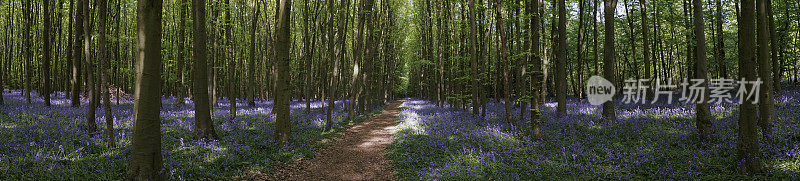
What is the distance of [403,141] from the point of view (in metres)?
10.1

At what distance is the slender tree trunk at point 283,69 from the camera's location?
9023 mm

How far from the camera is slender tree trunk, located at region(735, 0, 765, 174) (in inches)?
197

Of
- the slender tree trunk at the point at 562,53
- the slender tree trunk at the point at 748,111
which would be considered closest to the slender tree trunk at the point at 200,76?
the slender tree trunk at the point at 562,53

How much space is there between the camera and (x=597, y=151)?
761cm

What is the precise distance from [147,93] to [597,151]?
27.8 feet

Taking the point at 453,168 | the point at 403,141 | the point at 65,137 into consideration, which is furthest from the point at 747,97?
the point at 65,137

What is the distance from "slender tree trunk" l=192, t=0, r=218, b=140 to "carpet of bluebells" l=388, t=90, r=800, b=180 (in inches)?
194

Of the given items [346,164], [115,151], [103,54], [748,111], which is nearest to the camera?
[748,111]

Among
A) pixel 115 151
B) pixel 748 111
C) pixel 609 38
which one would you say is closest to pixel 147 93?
pixel 115 151

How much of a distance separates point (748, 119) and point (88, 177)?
10118mm

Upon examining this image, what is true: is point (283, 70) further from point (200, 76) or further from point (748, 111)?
point (748, 111)

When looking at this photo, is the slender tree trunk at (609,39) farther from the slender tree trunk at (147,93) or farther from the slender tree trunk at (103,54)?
the slender tree trunk at (103,54)

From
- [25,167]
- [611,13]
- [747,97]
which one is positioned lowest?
[25,167]

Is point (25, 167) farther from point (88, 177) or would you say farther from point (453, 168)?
point (453, 168)
